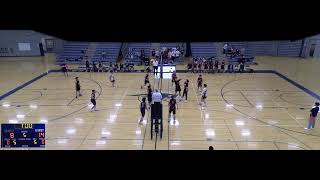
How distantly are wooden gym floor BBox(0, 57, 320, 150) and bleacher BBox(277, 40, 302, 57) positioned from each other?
26.2 feet

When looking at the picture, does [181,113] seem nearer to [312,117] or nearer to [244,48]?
[312,117]

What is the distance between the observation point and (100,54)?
2830 centimetres

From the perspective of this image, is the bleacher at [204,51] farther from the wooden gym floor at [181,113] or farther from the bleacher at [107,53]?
the bleacher at [107,53]

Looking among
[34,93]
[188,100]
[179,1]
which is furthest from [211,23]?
[34,93]

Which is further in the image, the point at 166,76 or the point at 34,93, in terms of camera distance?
the point at 166,76

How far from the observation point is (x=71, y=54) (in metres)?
28.6

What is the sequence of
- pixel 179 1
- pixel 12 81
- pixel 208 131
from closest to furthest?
pixel 179 1, pixel 208 131, pixel 12 81

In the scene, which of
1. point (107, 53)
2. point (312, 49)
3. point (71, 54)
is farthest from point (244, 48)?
point (71, 54)

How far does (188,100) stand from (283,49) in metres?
18.7

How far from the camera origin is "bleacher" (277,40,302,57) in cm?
2945

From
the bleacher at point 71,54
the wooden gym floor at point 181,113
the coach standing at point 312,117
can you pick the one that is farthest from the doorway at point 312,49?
the bleacher at point 71,54

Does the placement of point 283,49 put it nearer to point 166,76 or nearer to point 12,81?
point 166,76

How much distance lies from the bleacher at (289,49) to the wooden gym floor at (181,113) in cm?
800

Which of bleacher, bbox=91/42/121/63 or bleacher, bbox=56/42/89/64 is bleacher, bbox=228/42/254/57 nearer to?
bleacher, bbox=91/42/121/63
